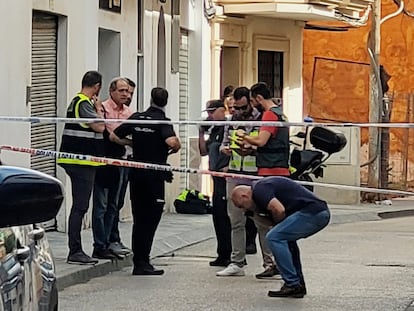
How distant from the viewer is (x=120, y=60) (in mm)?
17141

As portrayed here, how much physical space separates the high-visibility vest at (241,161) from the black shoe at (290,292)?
71.5 inches

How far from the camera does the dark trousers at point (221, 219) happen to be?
12328 millimetres

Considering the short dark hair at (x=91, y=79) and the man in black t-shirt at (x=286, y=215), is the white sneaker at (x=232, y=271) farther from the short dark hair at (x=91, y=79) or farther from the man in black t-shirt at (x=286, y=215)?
the short dark hair at (x=91, y=79)

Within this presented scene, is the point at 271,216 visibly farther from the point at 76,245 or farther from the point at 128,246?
→ the point at 128,246

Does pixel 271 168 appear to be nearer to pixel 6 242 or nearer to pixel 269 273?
pixel 269 273

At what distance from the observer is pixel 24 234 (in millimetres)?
4562

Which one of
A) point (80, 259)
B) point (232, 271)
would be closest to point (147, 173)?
point (80, 259)

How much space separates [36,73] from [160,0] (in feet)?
15.8

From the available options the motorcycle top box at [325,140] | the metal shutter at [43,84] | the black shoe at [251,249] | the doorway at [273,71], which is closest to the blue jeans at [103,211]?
the black shoe at [251,249]

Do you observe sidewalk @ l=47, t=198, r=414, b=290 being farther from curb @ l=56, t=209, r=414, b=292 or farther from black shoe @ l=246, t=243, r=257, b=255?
black shoe @ l=246, t=243, r=257, b=255

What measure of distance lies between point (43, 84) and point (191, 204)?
4802 millimetres

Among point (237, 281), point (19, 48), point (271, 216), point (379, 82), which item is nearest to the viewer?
point (271, 216)

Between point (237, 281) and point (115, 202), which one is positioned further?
point (115, 202)

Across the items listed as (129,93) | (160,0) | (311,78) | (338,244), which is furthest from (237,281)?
(311,78)
